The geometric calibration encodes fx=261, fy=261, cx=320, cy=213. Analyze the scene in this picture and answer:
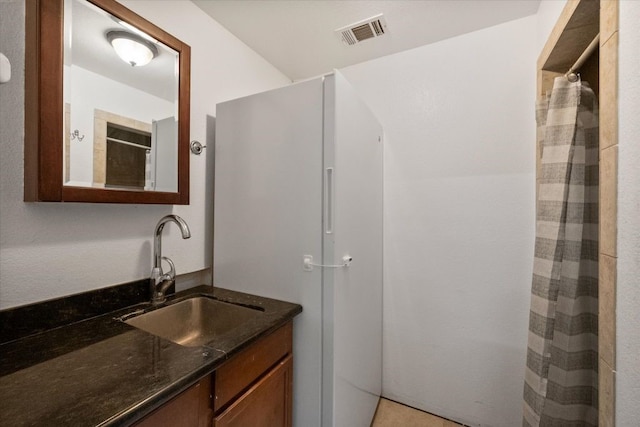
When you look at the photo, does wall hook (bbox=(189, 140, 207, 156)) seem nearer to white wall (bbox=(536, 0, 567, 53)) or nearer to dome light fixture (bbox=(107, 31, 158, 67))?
dome light fixture (bbox=(107, 31, 158, 67))

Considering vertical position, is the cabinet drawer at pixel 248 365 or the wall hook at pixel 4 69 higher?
the wall hook at pixel 4 69

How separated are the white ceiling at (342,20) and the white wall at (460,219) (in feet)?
0.33

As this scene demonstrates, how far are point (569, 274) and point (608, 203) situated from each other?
0.49 meters

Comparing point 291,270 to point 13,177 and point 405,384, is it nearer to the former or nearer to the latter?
point 13,177

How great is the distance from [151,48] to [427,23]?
1.50 m

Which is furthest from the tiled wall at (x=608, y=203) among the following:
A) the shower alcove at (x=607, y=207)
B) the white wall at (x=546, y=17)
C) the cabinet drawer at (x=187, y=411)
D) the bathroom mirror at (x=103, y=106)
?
the bathroom mirror at (x=103, y=106)

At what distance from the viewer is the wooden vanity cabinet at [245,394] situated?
701 mm

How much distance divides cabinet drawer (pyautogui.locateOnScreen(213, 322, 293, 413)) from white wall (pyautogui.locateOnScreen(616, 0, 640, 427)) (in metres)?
1.02

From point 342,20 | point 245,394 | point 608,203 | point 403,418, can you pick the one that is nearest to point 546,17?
point 342,20

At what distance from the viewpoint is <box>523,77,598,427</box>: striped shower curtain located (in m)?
1.05

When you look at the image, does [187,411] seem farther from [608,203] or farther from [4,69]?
[608,203]

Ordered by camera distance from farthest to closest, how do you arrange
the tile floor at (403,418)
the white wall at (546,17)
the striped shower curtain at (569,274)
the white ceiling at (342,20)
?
the tile floor at (403,418) → the white ceiling at (342,20) → the white wall at (546,17) → the striped shower curtain at (569,274)

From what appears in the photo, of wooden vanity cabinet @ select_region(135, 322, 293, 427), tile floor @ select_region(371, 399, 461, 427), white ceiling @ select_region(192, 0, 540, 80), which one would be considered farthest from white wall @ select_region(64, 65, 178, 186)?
tile floor @ select_region(371, 399, 461, 427)

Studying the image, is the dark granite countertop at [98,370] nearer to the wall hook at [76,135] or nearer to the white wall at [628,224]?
the wall hook at [76,135]
